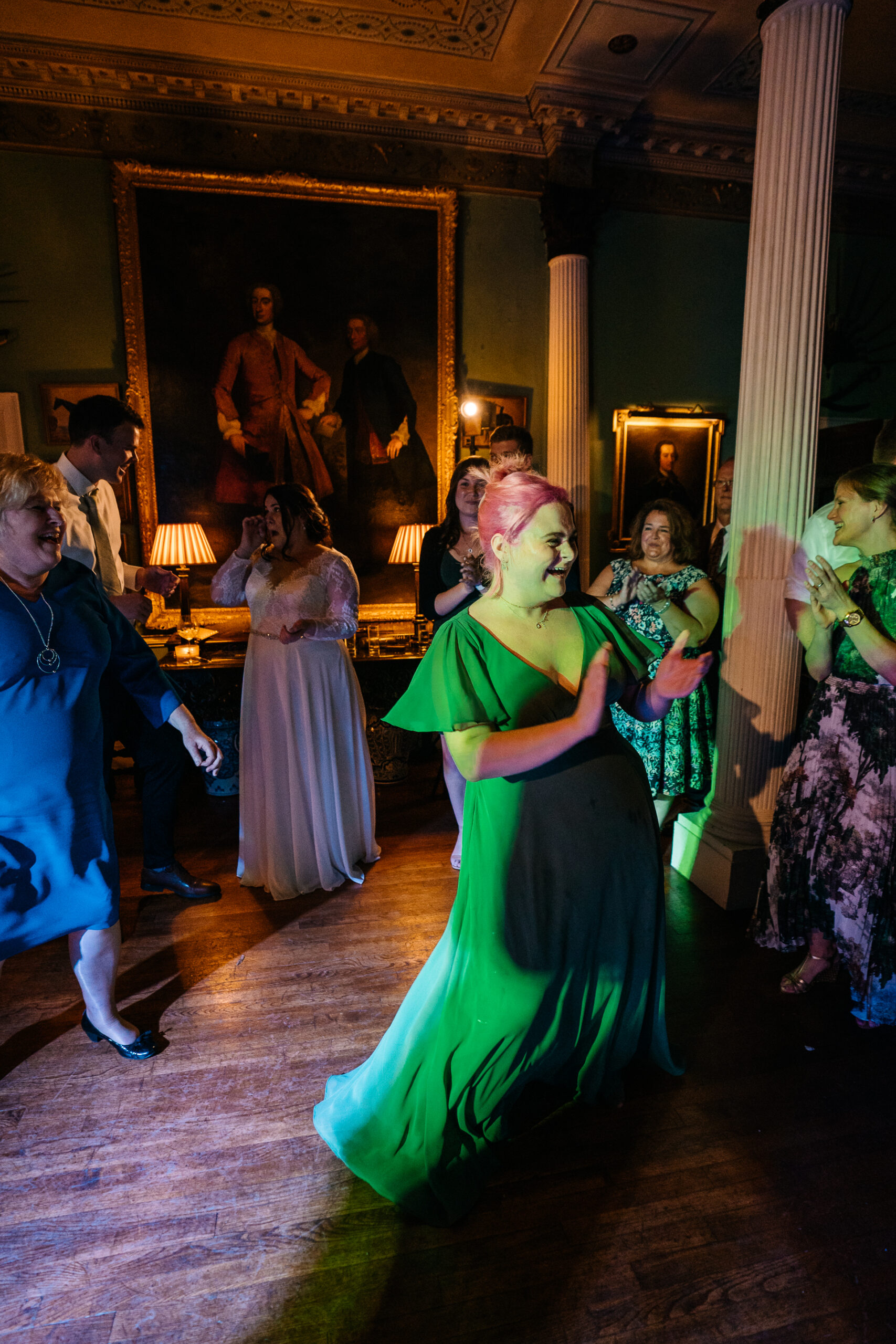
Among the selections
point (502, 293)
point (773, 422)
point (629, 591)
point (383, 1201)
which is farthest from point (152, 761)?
point (502, 293)

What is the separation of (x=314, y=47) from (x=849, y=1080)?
6235 millimetres

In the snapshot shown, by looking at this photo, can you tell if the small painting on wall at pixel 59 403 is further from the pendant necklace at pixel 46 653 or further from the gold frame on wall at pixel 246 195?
the pendant necklace at pixel 46 653

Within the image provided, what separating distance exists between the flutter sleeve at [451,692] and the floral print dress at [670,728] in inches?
70.4

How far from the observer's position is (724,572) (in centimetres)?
403

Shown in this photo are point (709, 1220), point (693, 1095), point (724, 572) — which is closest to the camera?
point (709, 1220)

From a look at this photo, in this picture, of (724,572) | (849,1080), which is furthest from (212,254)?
(849,1080)

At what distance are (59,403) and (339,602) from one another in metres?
3.12

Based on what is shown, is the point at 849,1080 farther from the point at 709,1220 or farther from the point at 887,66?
the point at 887,66

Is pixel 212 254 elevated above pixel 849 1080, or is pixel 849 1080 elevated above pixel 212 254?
pixel 212 254

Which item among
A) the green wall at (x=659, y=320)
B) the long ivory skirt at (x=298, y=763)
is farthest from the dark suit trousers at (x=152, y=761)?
the green wall at (x=659, y=320)

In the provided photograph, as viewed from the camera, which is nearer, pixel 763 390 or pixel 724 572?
pixel 763 390

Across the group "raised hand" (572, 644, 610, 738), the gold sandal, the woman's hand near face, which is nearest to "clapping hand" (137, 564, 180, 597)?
the woman's hand near face

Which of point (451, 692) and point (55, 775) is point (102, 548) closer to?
point (55, 775)

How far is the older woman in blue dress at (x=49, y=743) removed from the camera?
6.66 feet
